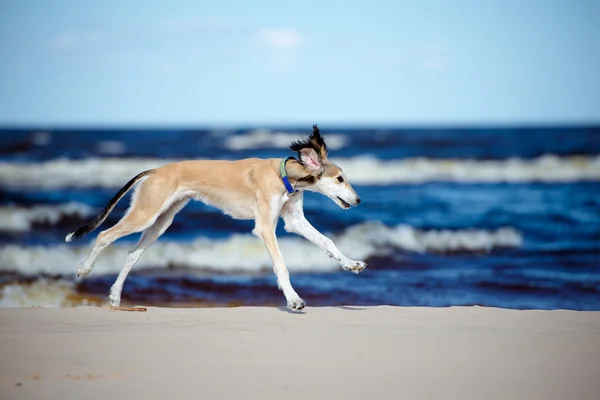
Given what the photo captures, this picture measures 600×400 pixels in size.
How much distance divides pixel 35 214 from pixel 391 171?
54.5 feet

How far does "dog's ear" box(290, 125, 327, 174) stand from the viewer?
7.85 meters

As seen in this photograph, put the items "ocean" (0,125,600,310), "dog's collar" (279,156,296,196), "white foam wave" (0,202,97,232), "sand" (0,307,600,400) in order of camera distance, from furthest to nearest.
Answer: "white foam wave" (0,202,97,232) → "ocean" (0,125,600,310) → "dog's collar" (279,156,296,196) → "sand" (0,307,600,400)

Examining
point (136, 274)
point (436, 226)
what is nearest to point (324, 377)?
point (136, 274)

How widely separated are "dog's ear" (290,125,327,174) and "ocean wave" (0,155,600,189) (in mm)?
21644

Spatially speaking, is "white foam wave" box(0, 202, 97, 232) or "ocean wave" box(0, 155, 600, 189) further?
"ocean wave" box(0, 155, 600, 189)

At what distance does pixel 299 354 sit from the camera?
5805mm

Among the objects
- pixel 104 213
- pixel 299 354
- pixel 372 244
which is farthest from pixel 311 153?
pixel 372 244

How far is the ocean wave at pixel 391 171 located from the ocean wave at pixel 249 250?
1347cm

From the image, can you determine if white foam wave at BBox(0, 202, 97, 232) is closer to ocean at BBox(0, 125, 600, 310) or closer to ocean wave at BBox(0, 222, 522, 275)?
ocean at BBox(0, 125, 600, 310)

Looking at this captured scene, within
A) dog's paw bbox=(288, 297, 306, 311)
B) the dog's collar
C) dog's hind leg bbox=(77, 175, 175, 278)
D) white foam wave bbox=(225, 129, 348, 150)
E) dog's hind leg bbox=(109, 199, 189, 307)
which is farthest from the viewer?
white foam wave bbox=(225, 129, 348, 150)

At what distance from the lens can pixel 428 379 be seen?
5.22 metres

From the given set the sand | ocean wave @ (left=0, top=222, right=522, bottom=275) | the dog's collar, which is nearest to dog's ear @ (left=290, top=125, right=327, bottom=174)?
the dog's collar

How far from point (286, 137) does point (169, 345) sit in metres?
44.7

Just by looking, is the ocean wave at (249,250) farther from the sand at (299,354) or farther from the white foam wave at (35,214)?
the sand at (299,354)
